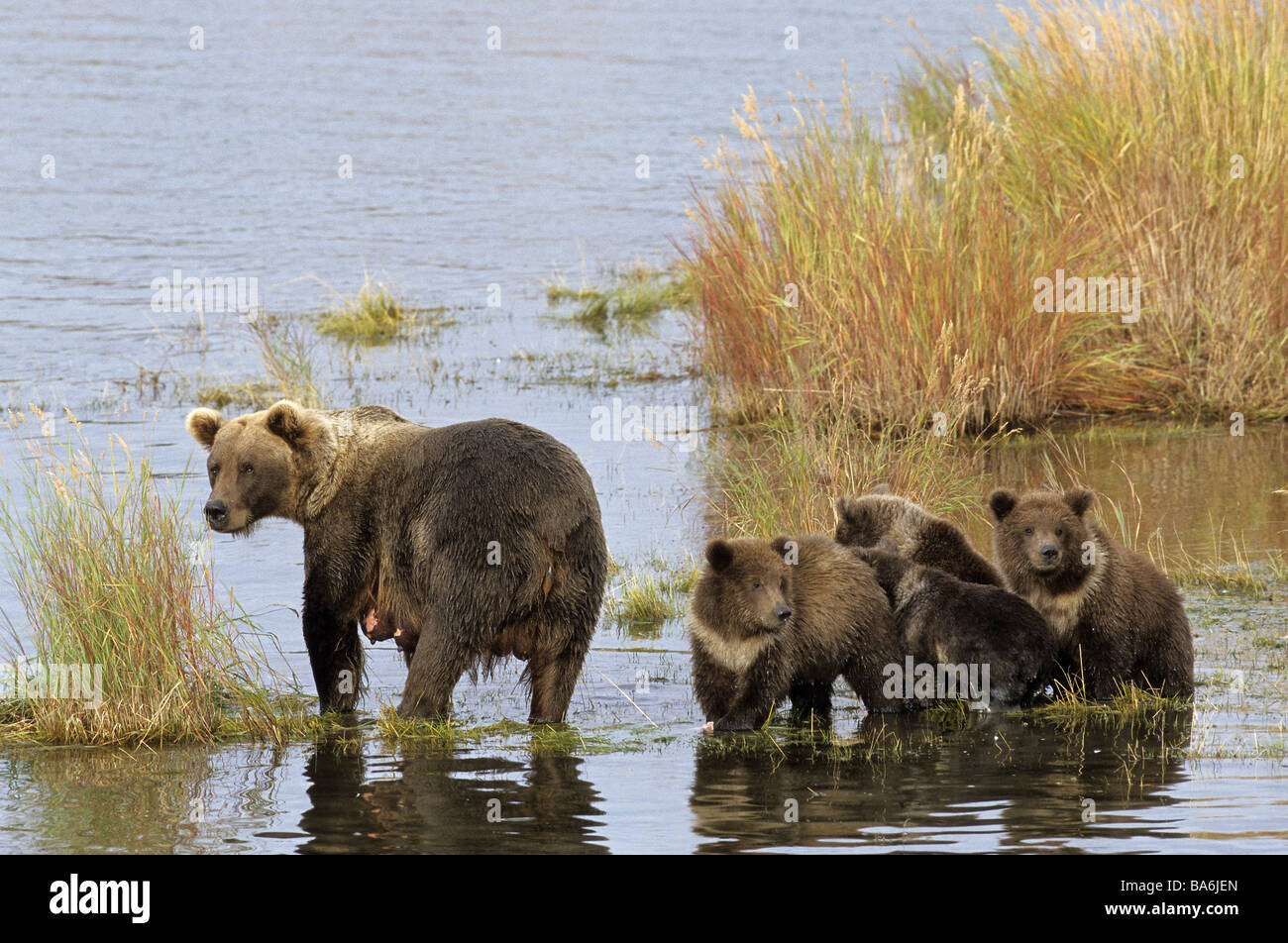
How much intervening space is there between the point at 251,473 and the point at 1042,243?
23.3 feet

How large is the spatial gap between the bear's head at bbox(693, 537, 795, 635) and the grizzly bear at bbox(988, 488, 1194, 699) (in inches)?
48.4

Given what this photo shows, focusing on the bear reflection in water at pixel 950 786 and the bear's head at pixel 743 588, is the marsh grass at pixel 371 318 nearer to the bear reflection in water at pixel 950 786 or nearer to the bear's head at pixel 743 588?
the bear's head at pixel 743 588

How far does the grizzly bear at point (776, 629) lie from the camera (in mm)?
8109

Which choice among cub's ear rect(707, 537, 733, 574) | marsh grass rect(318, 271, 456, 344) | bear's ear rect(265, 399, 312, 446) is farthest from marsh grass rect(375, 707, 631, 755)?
marsh grass rect(318, 271, 456, 344)

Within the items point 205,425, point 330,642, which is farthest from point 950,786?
point 205,425

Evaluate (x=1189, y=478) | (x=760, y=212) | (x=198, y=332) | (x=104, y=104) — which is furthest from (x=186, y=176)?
(x=1189, y=478)

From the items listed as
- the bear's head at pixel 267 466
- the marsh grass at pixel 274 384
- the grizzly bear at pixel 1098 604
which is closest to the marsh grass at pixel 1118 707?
the grizzly bear at pixel 1098 604

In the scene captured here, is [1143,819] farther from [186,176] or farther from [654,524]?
[186,176]

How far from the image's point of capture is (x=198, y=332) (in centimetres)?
1956

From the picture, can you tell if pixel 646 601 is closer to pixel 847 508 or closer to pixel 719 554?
pixel 847 508

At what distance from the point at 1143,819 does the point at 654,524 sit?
5.86 meters

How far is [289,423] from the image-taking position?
8508mm
